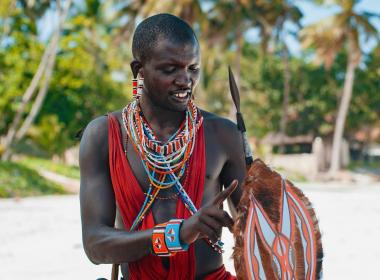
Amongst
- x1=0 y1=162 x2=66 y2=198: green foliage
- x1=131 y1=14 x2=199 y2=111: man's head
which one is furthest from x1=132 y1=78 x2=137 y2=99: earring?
x1=0 y1=162 x2=66 y2=198: green foliage

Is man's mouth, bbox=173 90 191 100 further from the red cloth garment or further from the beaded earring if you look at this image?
the red cloth garment

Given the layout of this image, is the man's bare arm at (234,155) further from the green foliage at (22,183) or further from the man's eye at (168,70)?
the green foliage at (22,183)

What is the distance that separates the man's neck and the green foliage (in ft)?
55.8

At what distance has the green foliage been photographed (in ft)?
61.9

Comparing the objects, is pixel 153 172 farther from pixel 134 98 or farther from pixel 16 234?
pixel 16 234

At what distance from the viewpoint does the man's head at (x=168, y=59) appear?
200 cm

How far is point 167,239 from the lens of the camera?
1796 mm

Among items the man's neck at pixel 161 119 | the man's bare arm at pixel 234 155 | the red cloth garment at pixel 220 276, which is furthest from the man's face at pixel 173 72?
the red cloth garment at pixel 220 276

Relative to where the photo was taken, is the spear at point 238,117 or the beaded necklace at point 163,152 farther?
the beaded necklace at point 163,152

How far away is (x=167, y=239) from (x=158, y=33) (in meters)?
0.65

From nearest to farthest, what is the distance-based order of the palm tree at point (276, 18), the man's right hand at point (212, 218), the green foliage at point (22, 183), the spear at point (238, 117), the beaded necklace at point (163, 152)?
the man's right hand at point (212, 218) < the spear at point (238, 117) < the beaded necklace at point (163, 152) < the green foliage at point (22, 183) < the palm tree at point (276, 18)

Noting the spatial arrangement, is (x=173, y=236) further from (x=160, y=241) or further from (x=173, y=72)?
(x=173, y=72)

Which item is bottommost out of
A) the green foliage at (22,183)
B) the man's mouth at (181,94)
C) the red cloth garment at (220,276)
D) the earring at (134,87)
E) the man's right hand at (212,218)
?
the green foliage at (22,183)

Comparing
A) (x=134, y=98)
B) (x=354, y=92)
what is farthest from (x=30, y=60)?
(x=134, y=98)
